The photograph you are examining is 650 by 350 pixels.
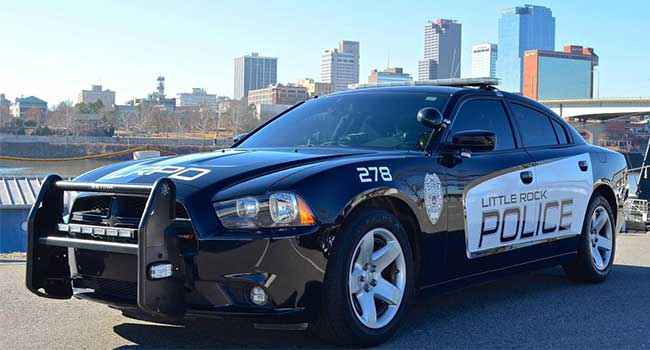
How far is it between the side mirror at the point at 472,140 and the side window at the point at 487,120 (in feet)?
0.98

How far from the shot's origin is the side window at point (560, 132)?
253 inches

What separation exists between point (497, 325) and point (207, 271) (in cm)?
207

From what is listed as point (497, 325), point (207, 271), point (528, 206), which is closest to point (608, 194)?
point (528, 206)

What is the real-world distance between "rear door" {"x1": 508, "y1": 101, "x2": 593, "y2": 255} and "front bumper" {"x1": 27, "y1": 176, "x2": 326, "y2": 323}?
247cm

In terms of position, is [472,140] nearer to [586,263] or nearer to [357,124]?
[357,124]

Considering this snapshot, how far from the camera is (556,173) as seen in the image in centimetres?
593

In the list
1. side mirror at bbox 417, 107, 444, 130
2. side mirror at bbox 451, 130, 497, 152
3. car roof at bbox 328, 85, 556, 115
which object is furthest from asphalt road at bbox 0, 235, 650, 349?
car roof at bbox 328, 85, 556, 115

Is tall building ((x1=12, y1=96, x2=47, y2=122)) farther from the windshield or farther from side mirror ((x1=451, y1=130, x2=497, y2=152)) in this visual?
side mirror ((x1=451, y1=130, x2=497, y2=152))

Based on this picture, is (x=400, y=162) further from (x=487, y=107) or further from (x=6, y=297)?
(x=6, y=297)

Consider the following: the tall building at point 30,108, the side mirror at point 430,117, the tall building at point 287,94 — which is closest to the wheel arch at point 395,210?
the side mirror at point 430,117

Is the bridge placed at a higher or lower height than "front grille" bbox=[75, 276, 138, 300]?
higher

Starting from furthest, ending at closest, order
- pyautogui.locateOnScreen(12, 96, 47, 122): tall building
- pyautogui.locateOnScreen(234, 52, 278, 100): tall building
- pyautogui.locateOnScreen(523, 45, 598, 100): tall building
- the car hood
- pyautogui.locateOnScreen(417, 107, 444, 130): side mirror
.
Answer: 1. pyautogui.locateOnScreen(234, 52, 278, 100): tall building
2. pyautogui.locateOnScreen(523, 45, 598, 100): tall building
3. pyautogui.locateOnScreen(12, 96, 47, 122): tall building
4. pyautogui.locateOnScreen(417, 107, 444, 130): side mirror
5. the car hood

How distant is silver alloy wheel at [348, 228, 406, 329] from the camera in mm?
4137

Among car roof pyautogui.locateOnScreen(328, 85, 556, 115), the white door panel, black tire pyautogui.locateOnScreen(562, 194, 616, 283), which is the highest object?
car roof pyautogui.locateOnScreen(328, 85, 556, 115)
